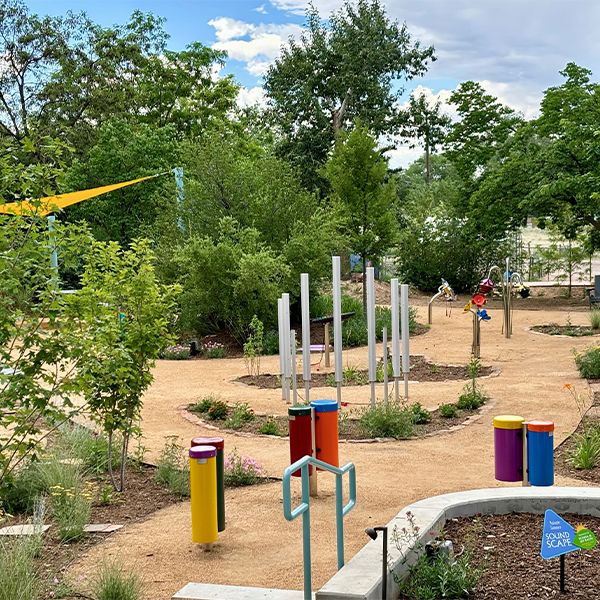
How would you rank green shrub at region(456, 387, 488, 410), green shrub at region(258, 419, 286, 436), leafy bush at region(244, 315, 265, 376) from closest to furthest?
1. green shrub at region(258, 419, 286, 436)
2. green shrub at region(456, 387, 488, 410)
3. leafy bush at region(244, 315, 265, 376)

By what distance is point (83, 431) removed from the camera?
8477mm

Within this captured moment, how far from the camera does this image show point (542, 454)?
250 inches

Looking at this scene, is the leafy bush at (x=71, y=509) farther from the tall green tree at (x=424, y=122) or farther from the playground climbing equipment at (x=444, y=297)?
the tall green tree at (x=424, y=122)

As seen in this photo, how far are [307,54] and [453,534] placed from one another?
108ft

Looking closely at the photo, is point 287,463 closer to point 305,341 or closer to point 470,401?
point 305,341

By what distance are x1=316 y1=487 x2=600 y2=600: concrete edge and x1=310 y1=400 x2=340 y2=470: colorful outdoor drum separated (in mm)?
1382

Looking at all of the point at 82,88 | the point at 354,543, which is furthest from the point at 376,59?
the point at 354,543

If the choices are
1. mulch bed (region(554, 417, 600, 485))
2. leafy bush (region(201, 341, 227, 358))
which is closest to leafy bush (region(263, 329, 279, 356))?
leafy bush (region(201, 341, 227, 358))

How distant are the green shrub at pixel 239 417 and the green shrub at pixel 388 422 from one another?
1.36 meters

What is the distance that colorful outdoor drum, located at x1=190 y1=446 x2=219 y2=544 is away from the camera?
569 centimetres

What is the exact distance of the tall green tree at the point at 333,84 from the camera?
35.8 meters

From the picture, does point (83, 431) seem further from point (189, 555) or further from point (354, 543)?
point (354, 543)

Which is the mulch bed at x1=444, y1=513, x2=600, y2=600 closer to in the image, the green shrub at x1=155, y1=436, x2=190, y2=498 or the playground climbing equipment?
the green shrub at x1=155, y1=436, x2=190, y2=498

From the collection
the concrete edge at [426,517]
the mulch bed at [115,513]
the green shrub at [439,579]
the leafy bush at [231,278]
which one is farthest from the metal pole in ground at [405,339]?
the green shrub at [439,579]
